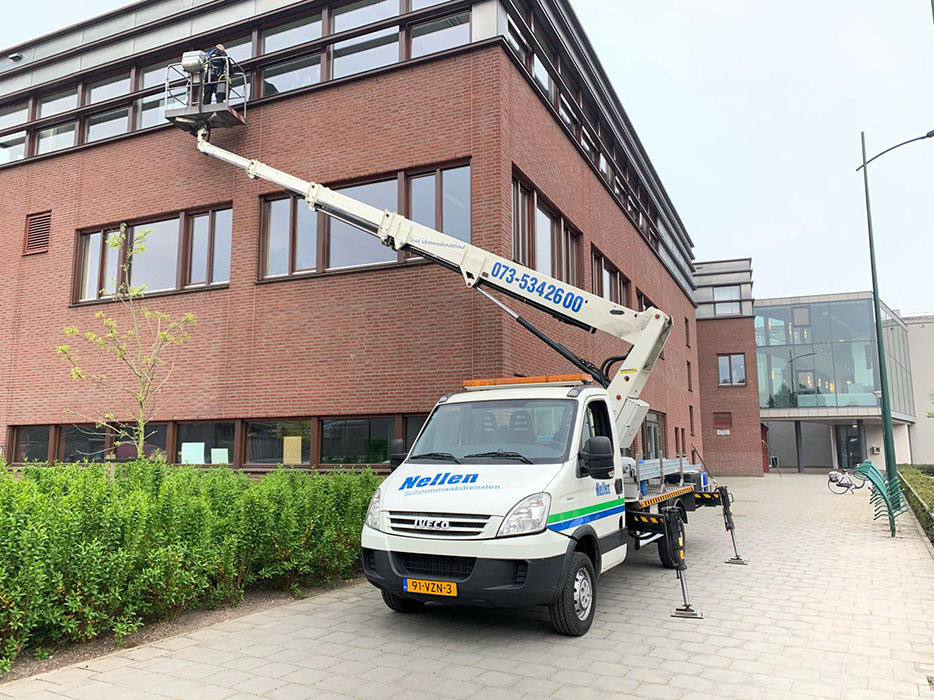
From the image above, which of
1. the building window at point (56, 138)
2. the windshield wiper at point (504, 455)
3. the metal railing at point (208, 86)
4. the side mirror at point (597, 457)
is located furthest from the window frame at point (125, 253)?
the side mirror at point (597, 457)

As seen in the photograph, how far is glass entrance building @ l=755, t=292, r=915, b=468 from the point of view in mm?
41969

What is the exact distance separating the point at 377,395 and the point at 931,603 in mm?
8057

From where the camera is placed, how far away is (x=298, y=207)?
1303 centimetres

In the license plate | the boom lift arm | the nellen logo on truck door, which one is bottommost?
the license plate

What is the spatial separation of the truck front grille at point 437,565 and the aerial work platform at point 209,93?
34.5 feet

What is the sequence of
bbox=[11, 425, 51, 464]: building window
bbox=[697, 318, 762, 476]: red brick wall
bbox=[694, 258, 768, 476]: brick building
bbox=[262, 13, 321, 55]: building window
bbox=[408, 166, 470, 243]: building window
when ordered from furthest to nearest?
bbox=[694, 258, 768, 476]: brick building, bbox=[697, 318, 762, 476]: red brick wall, bbox=[11, 425, 51, 464]: building window, bbox=[262, 13, 321, 55]: building window, bbox=[408, 166, 470, 243]: building window

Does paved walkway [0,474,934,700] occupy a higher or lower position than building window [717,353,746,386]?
lower

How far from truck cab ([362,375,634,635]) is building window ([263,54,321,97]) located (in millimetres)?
9008

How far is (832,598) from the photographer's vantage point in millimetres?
7527

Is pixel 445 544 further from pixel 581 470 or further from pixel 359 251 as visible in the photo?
pixel 359 251

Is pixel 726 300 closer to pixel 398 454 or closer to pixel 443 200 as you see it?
pixel 443 200

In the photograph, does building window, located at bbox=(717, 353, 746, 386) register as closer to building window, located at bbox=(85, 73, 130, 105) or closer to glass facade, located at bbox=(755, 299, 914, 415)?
glass facade, located at bbox=(755, 299, 914, 415)

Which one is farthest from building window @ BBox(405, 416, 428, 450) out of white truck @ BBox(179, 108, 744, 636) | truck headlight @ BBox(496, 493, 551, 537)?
truck headlight @ BBox(496, 493, 551, 537)

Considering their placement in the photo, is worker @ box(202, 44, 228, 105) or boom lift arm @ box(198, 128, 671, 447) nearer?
boom lift arm @ box(198, 128, 671, 447)
